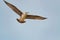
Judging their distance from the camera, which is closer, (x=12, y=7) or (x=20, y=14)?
(x=20, y=14)

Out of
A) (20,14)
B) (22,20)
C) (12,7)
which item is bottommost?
(22,20)

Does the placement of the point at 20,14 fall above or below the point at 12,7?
below

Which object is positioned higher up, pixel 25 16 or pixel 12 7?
pixel 12 7

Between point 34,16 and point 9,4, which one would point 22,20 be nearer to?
point 34,16

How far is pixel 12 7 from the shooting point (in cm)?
947

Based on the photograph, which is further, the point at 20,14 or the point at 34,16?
the point at 34,16

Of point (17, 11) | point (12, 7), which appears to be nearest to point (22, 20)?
point (17, 11)

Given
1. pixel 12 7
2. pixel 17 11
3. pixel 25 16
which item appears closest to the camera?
pixel 25 16

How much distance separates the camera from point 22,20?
26.8ft

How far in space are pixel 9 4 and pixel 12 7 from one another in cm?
46

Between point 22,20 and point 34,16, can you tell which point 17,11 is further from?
point 34,16

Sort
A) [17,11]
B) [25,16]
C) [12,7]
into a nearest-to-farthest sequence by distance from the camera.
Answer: [25,16], [17,11], [12,7]

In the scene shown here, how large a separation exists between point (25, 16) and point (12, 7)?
2268 millimetres

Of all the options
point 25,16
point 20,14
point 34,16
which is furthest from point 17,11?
point 34,16
